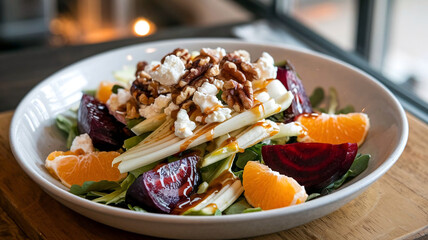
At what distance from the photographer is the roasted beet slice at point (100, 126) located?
4.53 ft

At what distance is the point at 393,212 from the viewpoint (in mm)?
1201

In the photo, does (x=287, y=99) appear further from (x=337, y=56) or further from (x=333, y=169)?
(x=337, y=56)

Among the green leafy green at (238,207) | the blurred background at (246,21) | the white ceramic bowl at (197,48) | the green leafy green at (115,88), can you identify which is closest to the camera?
the white ceramic bowl at (197,48)

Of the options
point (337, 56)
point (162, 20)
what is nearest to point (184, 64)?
point (337, 56)

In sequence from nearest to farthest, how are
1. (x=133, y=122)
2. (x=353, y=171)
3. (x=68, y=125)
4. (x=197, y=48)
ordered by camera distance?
(x=353, y=171) < (x=133, y=122) < (x=68, y=125) < (x=197, y=48)

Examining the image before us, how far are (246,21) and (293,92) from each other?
1.00 metres

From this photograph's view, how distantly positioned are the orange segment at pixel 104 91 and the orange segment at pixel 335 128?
0.52 meters

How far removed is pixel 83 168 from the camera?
4.21 ft

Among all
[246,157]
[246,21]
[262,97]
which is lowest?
[246,21]

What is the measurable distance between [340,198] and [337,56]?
115cm

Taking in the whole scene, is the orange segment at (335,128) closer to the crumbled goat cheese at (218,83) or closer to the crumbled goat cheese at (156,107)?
the crumbled goat cheese at (218,83)

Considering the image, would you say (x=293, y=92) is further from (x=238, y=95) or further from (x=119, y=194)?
(x=119, y=194)

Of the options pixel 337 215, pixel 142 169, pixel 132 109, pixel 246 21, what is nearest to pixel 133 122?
pixel 132 109

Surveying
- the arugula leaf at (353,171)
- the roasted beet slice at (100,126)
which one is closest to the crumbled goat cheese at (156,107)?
the roasted beet slice at (100,126)
